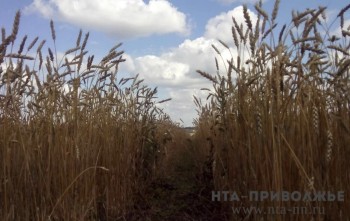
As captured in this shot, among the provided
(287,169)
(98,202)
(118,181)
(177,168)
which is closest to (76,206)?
(98,202)

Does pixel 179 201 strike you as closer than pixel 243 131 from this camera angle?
No

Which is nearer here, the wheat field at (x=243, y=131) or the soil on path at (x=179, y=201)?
the wheat field at (x=243, y=131)

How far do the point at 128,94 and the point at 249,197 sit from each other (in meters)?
2.06

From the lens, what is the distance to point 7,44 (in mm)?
1815

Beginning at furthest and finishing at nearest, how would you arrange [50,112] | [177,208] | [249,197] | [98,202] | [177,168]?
[177,168], [177,208], [98,202], [50,112], [249,197]

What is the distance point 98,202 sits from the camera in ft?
9.43

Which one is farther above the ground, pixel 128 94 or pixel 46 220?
pixel 128 94

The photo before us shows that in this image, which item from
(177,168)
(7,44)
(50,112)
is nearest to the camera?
(7,44)

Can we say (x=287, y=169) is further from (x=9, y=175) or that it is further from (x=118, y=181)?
(x=118, y=181)

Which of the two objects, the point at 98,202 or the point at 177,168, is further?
the point at 177,168

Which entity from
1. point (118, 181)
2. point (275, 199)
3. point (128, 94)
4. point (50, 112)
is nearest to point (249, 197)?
point (275, 199)

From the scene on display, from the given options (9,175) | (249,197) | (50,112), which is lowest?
(249,197)

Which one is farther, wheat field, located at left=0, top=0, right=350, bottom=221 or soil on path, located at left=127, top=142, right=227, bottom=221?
soil on path, located at left=127, top=142, right=227, bottom=221

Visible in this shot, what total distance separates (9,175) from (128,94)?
1.96 metres
